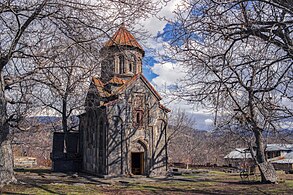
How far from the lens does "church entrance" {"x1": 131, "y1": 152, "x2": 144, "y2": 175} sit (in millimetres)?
26344

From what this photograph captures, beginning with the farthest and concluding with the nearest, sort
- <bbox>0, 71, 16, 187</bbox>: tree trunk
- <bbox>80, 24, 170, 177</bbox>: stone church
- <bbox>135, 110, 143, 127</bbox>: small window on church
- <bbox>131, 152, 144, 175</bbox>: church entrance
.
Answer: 1. <bbox>131, 152, 144, 175</bbox>: church entrance
2. <bbox>135, 110, 143, 127</bbox>: small window on church
3. <bbox>80, 24, 170, 177</bbox>: stone church
4. <bbox>0, 71, 16, 187</bbox>: tree trunk

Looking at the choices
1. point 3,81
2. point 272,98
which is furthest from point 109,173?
point 272,98

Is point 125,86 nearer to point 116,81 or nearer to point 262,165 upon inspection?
point 116,81

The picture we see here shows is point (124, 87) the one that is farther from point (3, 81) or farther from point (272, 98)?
point (272, 98)

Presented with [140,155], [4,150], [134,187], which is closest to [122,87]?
[140,155]

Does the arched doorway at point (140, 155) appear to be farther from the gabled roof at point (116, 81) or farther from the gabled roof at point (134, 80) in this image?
the gabled roof at point (116, 81)

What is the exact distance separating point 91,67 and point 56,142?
2148 centimetres

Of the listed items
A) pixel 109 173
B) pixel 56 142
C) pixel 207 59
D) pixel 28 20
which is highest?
pixel 28 20

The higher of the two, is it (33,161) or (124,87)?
(124,87)

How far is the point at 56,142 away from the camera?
31453 millimetres

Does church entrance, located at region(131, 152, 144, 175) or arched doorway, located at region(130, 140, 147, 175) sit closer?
arched doorway, located at region(130, 140, 147, 175)

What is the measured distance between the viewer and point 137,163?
90.6ft

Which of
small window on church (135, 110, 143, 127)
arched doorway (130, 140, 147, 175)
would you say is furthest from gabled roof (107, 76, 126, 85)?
arched doorway (130, 140, 147, 175)

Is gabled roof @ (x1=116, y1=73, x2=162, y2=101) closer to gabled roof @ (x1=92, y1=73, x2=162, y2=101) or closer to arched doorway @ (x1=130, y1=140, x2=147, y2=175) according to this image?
gabled roof @ (x1=92, y1=73, x2=162, y2=101)
